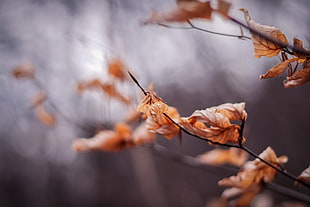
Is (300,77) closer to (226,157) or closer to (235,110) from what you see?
(235,110)

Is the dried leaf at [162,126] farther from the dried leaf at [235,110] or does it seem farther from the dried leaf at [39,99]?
the dried leaf at [39,99]

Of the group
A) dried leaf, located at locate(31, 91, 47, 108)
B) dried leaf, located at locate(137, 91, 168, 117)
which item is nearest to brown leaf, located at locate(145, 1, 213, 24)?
dried leaf, located at locate(137, 91, 168, 117)

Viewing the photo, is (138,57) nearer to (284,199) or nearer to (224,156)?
(224,156)

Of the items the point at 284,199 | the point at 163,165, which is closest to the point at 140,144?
the point at 284,199

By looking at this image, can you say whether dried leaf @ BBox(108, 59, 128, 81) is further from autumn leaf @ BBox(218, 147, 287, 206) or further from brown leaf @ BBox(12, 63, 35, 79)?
autumn leaf @ BBox(218, 147, 287, 206)

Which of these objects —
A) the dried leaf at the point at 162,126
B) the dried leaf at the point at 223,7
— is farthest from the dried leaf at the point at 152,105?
the dried leaf at the point at 223,7

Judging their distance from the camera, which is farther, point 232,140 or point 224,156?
point 224,156

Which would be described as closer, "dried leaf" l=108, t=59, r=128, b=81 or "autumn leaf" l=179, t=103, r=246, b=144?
"autumn leaf" l=179, t=103, r=246, b=144
